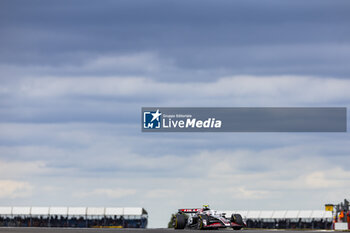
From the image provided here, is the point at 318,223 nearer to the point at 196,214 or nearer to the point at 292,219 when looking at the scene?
the point at 292,219

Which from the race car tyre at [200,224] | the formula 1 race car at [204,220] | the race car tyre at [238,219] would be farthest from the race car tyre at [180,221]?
the race car tyre at [238,219]

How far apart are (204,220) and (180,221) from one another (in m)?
3.75

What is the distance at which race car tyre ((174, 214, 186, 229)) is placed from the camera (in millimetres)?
61222

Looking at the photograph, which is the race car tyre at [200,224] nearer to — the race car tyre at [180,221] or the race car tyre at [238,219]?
the race car tyre at [180,221]

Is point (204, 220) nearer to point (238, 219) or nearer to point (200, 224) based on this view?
point (200, 224)

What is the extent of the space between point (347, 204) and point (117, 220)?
39100 mm

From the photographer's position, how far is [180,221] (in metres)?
61.3

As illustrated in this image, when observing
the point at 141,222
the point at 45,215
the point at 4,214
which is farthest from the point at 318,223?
the point at 4,214

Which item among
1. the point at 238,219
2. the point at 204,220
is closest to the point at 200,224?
the point at 204,220

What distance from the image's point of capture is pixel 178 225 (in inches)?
2414

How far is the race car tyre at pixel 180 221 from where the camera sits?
61222 mm

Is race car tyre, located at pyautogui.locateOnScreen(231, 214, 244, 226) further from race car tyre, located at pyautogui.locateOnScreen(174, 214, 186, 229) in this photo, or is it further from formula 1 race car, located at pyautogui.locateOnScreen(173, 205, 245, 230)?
race car tyre, located at pyautogui.locateOnScreen(174, 214, 186, 229)

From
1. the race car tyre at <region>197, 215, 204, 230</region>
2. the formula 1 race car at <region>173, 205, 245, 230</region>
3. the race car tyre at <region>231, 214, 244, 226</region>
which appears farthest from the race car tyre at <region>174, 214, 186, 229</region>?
the race car tyre at <region>231, 214, 244, 226</region>

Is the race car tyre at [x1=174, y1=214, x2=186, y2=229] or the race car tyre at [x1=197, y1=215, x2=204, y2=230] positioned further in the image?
the race car tyre at [x1=174, y1=214, x2=186, y2=229]
